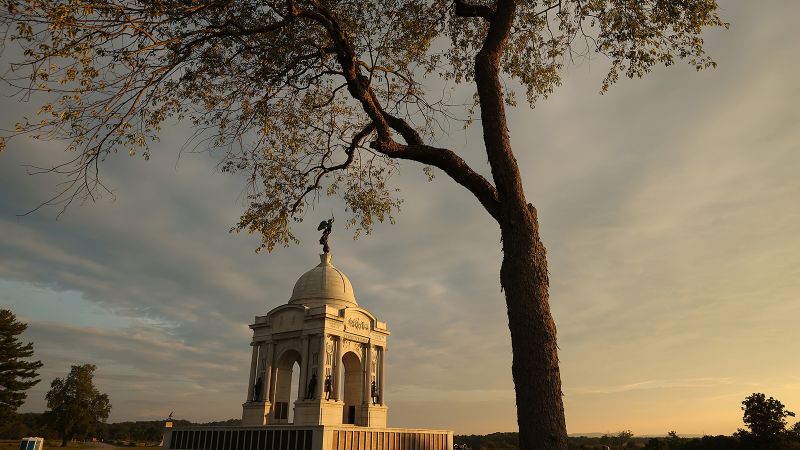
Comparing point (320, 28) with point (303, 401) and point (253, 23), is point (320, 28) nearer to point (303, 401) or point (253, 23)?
point (253, 23)

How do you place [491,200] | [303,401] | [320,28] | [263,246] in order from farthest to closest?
[303,401], [263,246], [320,28], [491,200]

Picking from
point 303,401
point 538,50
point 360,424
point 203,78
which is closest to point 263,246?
point 203,78

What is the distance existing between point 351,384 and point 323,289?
676 centimetres

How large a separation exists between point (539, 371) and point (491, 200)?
3233 millimetres

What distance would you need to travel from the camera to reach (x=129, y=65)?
1180cm

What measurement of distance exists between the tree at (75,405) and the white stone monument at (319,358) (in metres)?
48.3

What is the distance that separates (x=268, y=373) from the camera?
37.6 metres

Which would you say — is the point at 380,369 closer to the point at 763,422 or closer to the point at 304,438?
the point at 304,438

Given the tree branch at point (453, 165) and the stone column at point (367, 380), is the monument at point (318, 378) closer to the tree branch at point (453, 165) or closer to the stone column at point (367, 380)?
the stone column at point (367, 380)

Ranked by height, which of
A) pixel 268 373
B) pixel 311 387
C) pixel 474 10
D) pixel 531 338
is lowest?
pixel 531 338

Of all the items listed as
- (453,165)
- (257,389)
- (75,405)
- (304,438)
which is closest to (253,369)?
(257,389)

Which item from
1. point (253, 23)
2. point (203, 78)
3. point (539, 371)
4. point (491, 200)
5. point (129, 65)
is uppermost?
point (253, 23)

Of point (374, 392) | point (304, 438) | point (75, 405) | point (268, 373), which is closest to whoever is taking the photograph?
point (304, 438)

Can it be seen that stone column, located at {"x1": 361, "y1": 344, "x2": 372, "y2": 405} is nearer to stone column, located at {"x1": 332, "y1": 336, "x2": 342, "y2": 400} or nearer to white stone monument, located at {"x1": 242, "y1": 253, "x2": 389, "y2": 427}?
white stone monument, located at {"x1": 242, "y1": 253, "x2": 389, "y2": 427}
